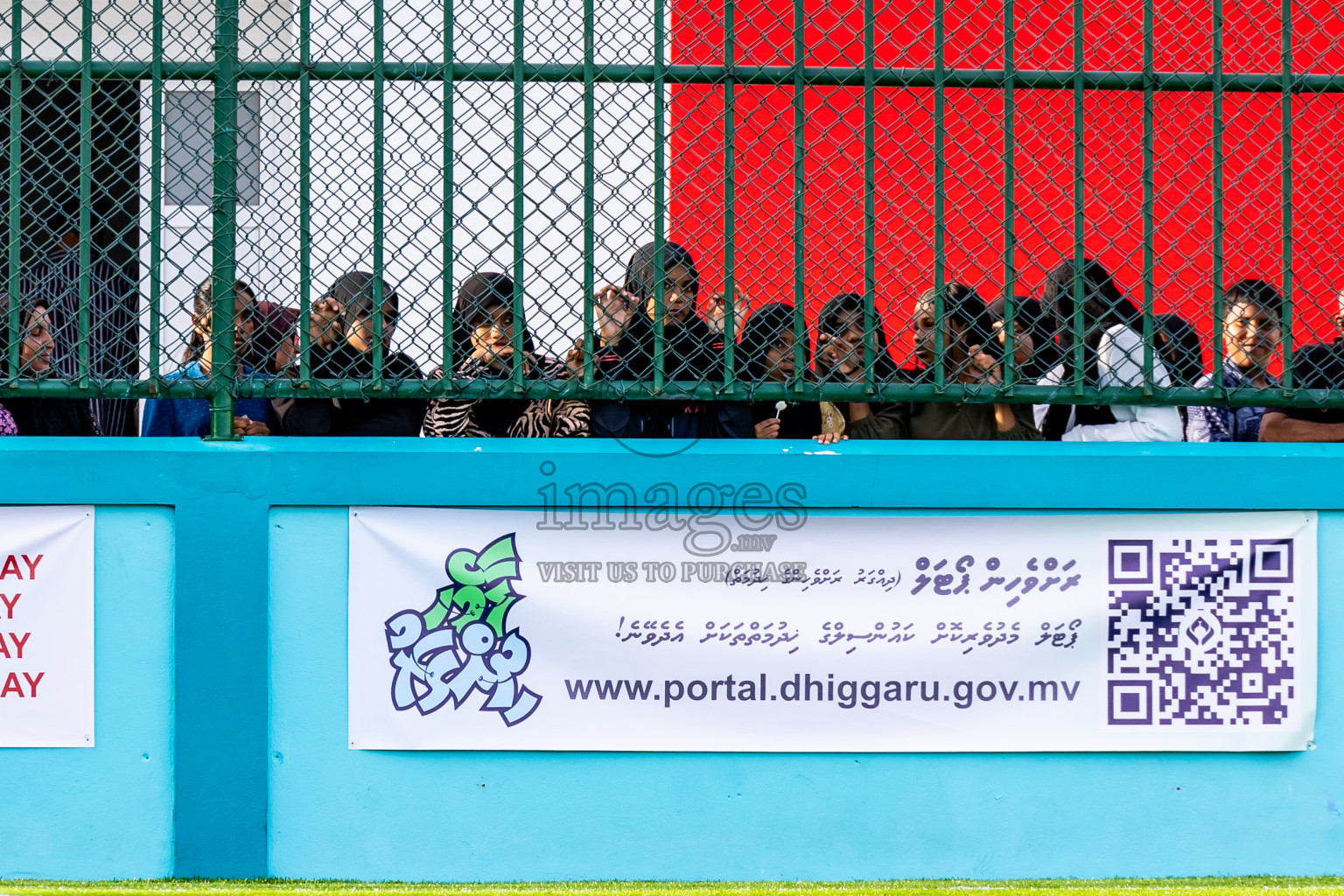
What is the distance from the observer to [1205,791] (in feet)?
11.8

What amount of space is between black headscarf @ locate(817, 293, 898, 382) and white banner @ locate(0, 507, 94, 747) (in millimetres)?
2235

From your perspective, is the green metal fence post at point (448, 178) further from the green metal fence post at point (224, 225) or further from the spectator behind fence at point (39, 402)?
the spectator behind fence at point (39, 402)

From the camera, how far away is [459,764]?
355 centimetres

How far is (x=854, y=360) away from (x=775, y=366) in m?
0.32

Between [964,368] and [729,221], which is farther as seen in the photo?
[964,368]

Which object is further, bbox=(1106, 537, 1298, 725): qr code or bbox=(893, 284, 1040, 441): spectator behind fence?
bbox=(893, 284, 1040, 441): spectator behind fence

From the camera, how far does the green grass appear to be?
3.36 meters

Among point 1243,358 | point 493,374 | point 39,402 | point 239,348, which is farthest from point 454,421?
point 1243,358

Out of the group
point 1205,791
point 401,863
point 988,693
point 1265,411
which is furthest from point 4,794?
point 1265,411

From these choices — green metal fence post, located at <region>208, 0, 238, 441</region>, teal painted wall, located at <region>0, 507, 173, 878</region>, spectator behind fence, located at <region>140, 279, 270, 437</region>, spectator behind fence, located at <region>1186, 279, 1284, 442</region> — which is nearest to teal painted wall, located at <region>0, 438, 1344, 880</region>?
teal painted wall, located at <region>0, 507, 173, 878</region>

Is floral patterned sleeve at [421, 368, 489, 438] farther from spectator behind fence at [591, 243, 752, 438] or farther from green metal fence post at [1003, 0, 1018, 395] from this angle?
green metal fence post at [1003, 0, 1018, 395]

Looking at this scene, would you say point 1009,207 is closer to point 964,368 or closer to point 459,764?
point 964,368

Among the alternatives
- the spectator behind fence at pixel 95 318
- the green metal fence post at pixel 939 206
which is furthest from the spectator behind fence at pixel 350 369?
the green metal fence post at pixel 939 206

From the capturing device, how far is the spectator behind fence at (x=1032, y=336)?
3600 millimetres
